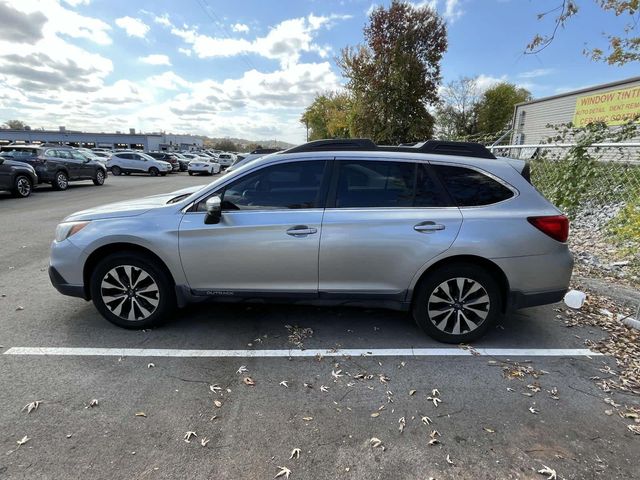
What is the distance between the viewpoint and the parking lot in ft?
7.45

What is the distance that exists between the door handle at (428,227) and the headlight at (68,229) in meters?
3.09

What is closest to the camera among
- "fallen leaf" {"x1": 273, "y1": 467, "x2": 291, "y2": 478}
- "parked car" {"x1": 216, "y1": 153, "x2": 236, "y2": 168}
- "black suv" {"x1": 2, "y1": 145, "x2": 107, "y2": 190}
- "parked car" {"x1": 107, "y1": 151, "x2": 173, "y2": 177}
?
"fallen leaf" {"x1": 273, "y1": 467, "x2": 291, "y2": 478}

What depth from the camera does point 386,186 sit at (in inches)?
138

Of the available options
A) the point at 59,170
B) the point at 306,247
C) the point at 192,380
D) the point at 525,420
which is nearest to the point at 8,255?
the point at 192,380

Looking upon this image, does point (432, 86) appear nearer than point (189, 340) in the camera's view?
No

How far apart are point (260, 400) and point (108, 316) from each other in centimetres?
195

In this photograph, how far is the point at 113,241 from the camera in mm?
3598

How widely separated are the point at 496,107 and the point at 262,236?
44.9 meters

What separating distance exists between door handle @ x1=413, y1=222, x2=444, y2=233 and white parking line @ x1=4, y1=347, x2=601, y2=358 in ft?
3.58

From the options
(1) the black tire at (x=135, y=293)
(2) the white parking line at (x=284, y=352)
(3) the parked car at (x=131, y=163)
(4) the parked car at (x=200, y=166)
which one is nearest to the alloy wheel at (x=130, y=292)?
(1) the black tire at (x=135, y=293)

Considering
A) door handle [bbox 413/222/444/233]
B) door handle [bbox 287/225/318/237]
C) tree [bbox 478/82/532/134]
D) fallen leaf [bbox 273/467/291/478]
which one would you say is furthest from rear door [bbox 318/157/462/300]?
tree [bbox 478/82/532/134]

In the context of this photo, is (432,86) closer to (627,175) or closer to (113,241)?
(627,175)

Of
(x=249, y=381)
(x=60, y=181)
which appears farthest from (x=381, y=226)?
(x=60, y=181)

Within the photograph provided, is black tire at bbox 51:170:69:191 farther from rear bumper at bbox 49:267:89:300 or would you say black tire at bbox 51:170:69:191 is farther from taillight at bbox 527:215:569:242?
taillight at bbox 527:215:569:242
